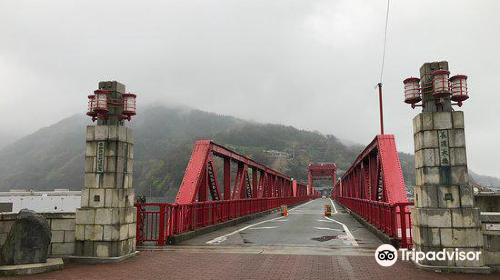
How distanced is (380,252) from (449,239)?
246 cm

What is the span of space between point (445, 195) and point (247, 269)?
4879mm

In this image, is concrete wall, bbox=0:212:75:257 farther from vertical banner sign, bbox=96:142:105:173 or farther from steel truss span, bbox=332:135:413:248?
steel truss span, bbox=332:135:413:248

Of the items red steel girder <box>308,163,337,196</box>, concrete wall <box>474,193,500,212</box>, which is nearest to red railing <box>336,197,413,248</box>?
concrete wall <box>474,193,500,212</box>

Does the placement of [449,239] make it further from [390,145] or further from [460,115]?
[390,145]

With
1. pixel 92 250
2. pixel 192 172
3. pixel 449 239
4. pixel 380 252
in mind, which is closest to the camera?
pixel 449 239

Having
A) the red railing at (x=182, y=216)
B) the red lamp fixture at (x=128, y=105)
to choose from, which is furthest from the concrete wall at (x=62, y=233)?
the red lamp fixture at (x=128, y=105)

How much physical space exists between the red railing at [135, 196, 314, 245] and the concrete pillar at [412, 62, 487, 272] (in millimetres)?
7820

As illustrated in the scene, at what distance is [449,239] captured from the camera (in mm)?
8438

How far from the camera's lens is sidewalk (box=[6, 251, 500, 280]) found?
7.90 metres

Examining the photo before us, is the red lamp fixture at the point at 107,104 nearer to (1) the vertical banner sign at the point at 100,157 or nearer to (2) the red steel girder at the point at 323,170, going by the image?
(1) the vertical banner sign at the point at 100,157

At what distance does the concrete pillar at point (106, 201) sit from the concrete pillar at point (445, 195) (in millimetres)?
→ 7570

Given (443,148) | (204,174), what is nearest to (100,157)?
(204,174)

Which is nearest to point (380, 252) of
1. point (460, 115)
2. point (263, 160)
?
point (460, 115)

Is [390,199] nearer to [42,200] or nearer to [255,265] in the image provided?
[255,265]
